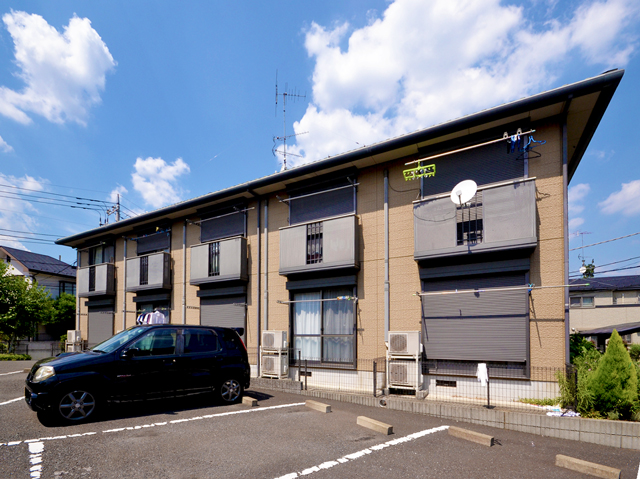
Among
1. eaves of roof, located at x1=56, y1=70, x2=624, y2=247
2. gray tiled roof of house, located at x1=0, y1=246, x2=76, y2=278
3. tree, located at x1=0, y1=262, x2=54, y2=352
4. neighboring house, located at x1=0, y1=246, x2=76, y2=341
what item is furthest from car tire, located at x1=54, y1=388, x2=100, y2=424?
gray tiled roof of house, located at x1=0, y1=246, x2=76, y2=278

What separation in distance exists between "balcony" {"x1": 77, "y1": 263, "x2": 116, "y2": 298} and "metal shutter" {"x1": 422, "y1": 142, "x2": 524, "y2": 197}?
626 inches

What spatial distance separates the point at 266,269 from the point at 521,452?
9.33 metres

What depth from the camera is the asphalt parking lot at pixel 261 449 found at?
15.8ft

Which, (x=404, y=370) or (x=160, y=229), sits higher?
(x=160, y=229)

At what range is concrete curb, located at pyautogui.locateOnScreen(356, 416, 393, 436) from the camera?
6467 mm

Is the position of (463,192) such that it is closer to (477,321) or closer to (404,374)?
(477,321)

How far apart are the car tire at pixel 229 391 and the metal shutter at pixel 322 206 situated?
5766mm

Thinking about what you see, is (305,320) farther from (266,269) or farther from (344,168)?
(344,168)

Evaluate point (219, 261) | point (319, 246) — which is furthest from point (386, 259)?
point (219, 261)

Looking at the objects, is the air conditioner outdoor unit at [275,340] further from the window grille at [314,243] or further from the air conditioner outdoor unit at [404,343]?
the air conditioner outdoor unit at [404,343]

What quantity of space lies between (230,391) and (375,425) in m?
3.37

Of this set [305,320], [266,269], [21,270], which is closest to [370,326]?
[305,320]

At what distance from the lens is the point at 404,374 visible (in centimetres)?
963

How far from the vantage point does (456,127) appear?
9781mm
